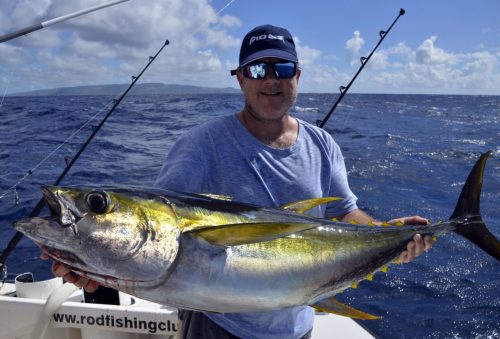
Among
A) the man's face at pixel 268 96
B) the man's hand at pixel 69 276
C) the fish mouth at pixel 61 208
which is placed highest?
the man's face at pixel 268 96

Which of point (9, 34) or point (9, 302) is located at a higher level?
point (9, 34)

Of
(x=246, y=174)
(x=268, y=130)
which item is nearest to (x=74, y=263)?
(x=246, y=174)

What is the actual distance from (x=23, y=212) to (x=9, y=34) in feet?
18.4

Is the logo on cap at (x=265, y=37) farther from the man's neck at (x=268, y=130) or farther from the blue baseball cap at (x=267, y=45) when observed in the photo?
the man's neck at (x=268, y=130)

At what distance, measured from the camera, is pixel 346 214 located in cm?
246

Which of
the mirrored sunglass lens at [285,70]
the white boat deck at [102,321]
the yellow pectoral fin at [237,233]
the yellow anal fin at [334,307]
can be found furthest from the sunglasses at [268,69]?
Answer: the white boat deck at [102,321]

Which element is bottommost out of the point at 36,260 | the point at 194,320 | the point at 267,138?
the point at 36,260

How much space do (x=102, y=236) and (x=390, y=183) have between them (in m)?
10.0

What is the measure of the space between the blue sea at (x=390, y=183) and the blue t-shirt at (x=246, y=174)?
112 inches

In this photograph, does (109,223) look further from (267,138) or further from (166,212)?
(267,138)

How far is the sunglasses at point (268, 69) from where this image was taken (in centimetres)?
219

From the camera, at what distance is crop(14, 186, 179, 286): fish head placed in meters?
1.42

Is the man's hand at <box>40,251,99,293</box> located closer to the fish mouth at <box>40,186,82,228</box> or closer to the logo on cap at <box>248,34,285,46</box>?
the fish mouth at <box>40,186,82,228</box>

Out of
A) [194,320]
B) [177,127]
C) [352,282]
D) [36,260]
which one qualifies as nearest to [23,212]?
[36,260]
